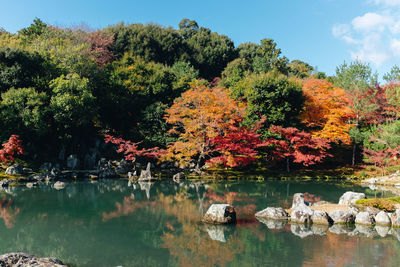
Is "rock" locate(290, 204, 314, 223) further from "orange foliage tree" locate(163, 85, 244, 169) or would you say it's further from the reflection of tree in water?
"orange foliage tree" locate(163, 85, 244, 169)

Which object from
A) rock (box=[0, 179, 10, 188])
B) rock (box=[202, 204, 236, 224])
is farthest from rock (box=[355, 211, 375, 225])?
rock (box=[0, 179, 10, 188])

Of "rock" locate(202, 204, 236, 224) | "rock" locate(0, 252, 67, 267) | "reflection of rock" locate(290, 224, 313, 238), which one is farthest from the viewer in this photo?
"rock" locate(202, 204, 236, 224)

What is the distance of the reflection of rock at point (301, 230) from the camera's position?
8570 mm

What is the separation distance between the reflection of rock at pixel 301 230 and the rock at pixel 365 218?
1808 millimetres

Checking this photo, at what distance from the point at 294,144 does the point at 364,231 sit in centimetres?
1428

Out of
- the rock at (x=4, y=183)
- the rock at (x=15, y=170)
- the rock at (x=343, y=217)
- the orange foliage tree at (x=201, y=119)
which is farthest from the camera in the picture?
the orange foliage tree at (x=201, y=119)

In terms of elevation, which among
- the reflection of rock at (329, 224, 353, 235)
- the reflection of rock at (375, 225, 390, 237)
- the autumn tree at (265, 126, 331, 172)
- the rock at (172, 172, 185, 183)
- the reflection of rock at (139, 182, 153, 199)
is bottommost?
the reflection of rock at (139, 182, 153, 199)

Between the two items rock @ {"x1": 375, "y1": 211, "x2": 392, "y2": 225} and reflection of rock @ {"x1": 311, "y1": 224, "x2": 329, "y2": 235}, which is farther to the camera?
rock @ {"x1": 375, "y1": 211, "x2": 392, "y2": 225}

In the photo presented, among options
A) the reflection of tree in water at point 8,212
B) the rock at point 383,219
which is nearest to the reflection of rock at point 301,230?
the rock at point 383,219

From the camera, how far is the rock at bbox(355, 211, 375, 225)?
32.1ft

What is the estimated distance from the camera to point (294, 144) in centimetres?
2300

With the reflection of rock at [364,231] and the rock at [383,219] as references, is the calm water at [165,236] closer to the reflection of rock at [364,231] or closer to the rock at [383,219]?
the reflection of rock at [364,231]

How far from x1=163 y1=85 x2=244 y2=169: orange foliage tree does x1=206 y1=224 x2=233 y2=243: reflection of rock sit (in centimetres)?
1224

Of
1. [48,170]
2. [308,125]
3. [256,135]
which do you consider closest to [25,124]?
[48,170]
